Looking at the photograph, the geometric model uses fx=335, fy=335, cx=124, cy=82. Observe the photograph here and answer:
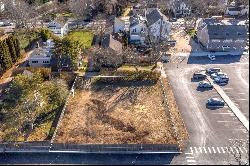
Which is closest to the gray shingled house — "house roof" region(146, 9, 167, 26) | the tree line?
"house roof" region(146, 9, 167, 26)

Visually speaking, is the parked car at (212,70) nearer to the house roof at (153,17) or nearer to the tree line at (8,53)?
the house roof at (153,17)

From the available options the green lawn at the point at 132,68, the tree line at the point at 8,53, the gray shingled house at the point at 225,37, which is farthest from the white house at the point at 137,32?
the tree line at the point at 8,53

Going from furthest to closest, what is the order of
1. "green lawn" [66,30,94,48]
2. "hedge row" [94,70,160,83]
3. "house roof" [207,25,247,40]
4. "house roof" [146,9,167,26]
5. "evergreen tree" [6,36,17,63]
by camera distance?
"house roof" [146,9,167,26]
"green lawn" [66,30,94,48]
"house roof" [207,25,247,40]
"evergreen tree" [6,36,17,63]
"hedge row" [94,70,160,83]

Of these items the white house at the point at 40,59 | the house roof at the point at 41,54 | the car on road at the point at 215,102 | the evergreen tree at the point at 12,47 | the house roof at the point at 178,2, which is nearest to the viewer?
the car on road at the point at 215,102

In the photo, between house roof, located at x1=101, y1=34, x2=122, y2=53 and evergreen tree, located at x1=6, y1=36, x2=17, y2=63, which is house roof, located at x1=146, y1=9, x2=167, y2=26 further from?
evergreen tree, located at x1=6, y1=36, x2=17, y2=63

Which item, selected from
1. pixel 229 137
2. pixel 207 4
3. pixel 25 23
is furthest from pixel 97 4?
pixel 229 137

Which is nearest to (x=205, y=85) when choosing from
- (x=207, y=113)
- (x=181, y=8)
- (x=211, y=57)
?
(x=207, y=113)

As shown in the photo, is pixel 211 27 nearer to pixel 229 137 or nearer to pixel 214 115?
pixel 214 115
